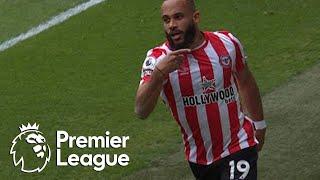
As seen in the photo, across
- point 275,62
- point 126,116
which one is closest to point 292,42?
point 275,62

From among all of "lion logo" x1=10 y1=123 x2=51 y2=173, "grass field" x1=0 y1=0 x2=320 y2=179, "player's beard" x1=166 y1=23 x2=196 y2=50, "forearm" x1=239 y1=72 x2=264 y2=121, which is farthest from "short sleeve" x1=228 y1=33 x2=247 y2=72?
"lion logo" x1=10 y1=123 x2=51 y2=173

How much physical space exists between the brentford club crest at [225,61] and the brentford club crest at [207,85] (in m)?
0.13

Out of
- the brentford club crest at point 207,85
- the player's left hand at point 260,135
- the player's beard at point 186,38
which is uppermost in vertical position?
→ the player's beard at point 186,38

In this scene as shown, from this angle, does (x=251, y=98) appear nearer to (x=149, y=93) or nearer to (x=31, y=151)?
(x=149, y=93)

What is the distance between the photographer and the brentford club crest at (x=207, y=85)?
13.5 feet

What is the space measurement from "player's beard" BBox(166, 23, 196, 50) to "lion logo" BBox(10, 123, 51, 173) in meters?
3.23

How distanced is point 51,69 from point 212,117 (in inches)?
225

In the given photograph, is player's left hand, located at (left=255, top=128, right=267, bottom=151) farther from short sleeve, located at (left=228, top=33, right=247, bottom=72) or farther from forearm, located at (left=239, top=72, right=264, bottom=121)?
short sleeve, located at (left=228, top=33, right=247, bottom=72)

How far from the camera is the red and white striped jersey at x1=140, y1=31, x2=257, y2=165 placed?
162 inches

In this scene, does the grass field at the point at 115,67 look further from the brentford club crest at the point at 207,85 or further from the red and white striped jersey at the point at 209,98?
the brentford club crest at the point at 207,85

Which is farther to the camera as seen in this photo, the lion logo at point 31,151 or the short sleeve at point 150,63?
the lion logo at point 31,151

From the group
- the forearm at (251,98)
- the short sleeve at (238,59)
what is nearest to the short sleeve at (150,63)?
the short sleeve at (238,59)

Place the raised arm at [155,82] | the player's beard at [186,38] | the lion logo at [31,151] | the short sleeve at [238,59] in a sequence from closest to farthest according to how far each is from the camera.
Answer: the raised arm at [155,82] < the player's beard at [186,38] < the short sleeve at [238,59] < the lion logo at [31,151]

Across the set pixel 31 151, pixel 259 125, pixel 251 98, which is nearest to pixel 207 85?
pixel 251 98
